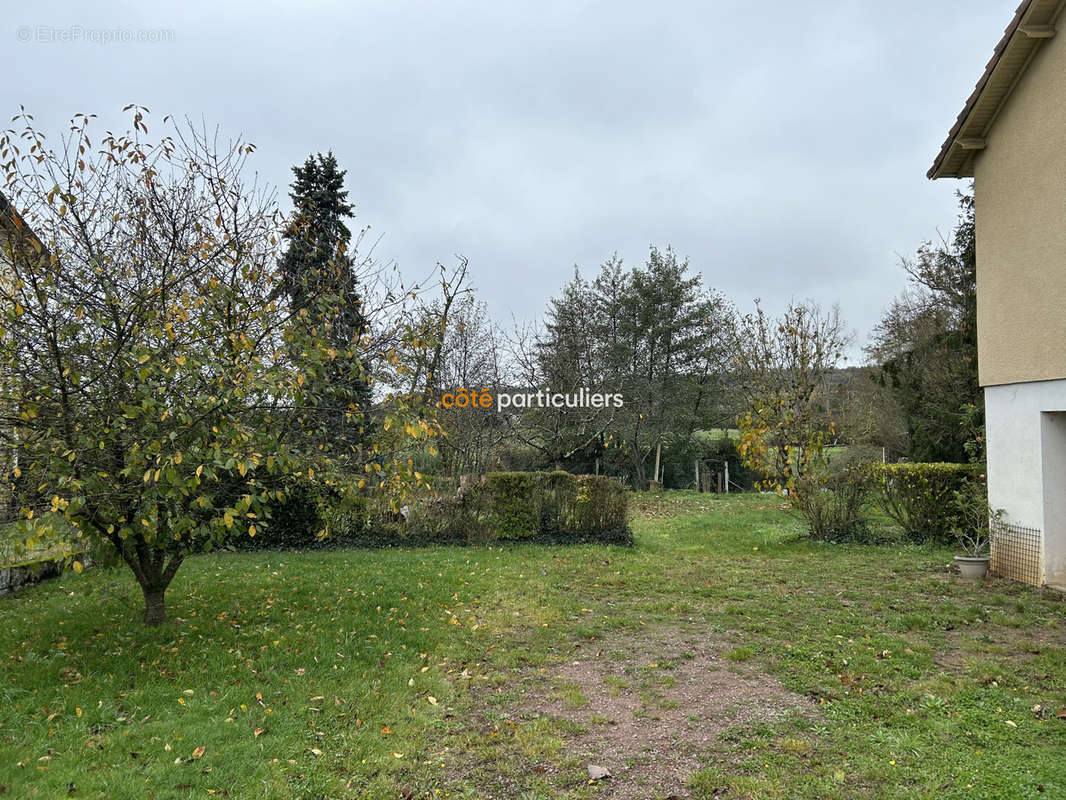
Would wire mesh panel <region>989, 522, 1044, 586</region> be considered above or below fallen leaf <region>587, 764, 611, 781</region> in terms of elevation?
above

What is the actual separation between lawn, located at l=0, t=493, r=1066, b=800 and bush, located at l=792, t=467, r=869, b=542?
98.2 inches

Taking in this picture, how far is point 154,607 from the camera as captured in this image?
5684mm

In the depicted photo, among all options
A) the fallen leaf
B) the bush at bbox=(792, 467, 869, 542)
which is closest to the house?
the bush at bbox=(792, 467, 869, 542)

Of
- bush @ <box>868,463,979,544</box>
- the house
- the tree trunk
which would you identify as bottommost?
the tree trunk

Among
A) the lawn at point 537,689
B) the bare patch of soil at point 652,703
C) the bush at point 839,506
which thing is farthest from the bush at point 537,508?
the bare patch of soil at point 652,703

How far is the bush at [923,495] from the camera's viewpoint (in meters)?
9.43

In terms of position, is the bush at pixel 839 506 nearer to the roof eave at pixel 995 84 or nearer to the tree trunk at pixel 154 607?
the roof eave at pixel 995 84

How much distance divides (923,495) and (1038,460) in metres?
2.89

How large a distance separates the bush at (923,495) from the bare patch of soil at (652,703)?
6.16 meters

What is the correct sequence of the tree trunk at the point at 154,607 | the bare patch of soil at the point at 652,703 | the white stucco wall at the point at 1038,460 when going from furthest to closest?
the white stucco wall at the point at 1038,460 → the tree trunk at the point at 154,607 → the bare patch of soil at the point at 652,703

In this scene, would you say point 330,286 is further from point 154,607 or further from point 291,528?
point 291,528

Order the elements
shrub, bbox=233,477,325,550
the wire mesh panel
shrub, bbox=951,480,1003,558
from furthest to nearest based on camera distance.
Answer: shrub, bbox=233,477,325,550 → shrub, bbox=951,480,1003,558 → the wire mesh panel

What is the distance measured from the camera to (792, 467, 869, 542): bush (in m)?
10.2

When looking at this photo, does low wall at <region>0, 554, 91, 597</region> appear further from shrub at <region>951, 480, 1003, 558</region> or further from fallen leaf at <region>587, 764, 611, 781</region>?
shrub at <region>951, 480, 1003, 558</region>
